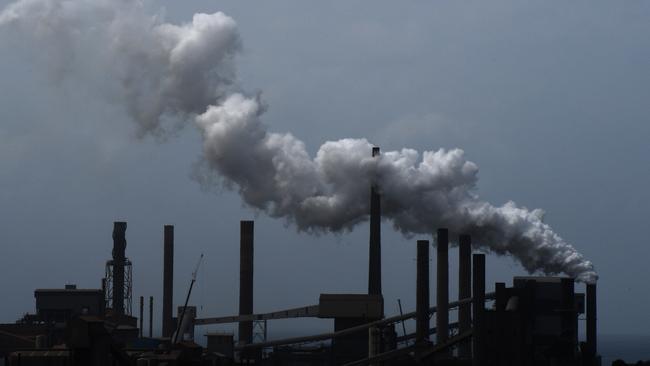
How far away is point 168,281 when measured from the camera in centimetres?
11431

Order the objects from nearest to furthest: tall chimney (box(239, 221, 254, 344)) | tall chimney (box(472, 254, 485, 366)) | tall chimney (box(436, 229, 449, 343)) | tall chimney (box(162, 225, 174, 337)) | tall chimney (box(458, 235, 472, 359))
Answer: tall chimney (box(472, 254, 485, 366))
tall chimney (box(436, 229, 449, 343))
tall chimney (box(458, 235, 472, 359))
tall chimney (box(239, 221, 254, 344))
tall chimney (box(162, 225, 174, 337))

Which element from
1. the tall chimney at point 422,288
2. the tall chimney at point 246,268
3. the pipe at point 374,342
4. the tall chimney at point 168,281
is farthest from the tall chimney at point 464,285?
the tall chimney at point 168,281

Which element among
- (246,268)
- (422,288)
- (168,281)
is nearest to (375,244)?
(422,288)

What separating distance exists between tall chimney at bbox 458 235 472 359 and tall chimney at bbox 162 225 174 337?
104 feet

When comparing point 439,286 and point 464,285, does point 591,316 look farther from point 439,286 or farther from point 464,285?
point 439,286

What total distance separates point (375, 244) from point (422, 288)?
7.56 meters

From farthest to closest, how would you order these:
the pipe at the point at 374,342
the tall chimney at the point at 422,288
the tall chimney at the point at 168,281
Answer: the tall chimney at the point at 168,281, the tall chimney at the point at 422,288, the pipe at the point at 374,342

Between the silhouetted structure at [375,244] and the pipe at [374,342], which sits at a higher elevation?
the silhouetted structure at [375,244]

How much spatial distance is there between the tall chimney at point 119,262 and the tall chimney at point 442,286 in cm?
3842

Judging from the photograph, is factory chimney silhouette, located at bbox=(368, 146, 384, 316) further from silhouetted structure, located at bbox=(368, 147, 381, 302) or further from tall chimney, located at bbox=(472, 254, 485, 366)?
tall chimney, located at bbox=(472, 254, 485, 366)

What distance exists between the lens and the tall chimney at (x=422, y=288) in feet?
297

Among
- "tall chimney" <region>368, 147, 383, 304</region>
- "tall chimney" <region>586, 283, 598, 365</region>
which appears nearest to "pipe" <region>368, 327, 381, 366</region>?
"tall chimney" <region>368, 147, 383, 304</region>

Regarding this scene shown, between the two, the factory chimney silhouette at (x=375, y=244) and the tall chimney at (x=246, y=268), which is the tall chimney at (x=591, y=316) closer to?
the factory chimney silhouette at (x=375, y=244)

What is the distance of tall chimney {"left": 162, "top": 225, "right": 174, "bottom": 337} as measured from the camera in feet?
375
